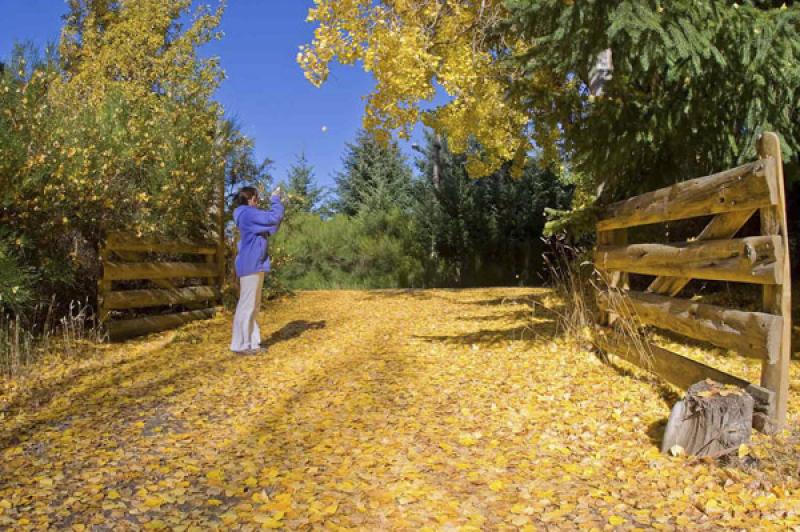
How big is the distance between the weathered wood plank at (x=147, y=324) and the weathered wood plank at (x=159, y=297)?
0.59 feet

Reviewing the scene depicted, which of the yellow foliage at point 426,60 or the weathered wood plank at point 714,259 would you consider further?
the yellow foliage at point 426,60

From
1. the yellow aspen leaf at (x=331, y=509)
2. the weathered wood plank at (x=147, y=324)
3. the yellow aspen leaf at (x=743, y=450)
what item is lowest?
the yellow aspen leaf at (x=331, y=509)

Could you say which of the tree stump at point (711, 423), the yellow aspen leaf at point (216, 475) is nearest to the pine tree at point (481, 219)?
the tree stump at point (711, 423)

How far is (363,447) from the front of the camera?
4.04 m

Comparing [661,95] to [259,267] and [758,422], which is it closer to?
[758,422]

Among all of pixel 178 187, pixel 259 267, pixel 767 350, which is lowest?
pixel 767 350

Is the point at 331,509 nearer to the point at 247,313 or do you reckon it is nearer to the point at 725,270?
the point at 725,270

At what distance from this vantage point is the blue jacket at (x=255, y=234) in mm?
6746

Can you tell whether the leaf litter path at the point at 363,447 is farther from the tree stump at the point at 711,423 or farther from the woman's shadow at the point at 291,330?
the woman's shadow at the point at 291,330

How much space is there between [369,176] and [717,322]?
19.5 metres

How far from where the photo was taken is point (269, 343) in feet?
25.0

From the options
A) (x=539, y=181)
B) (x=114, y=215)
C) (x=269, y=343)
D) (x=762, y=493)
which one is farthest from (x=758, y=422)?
(x=539, y=181)

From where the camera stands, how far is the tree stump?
3.70m

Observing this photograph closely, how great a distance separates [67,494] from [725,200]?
14.4 feet
